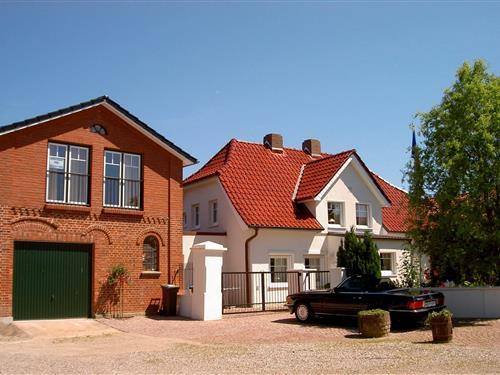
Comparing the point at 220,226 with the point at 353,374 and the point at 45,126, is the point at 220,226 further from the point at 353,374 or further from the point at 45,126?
the point at 353,374

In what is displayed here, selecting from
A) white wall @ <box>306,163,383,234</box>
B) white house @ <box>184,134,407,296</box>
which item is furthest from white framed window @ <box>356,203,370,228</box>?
white wall @ <box>306,163,383,234</box>

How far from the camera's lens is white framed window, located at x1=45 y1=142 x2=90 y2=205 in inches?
769

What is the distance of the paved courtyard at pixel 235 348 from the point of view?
11.0 metres

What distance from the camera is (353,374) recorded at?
33.3 feet

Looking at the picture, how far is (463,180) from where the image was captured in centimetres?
1872

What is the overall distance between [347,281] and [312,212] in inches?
373

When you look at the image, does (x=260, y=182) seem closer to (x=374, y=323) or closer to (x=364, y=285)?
(x=364, y=285)

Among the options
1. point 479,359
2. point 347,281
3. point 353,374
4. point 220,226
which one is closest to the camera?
point 353,374

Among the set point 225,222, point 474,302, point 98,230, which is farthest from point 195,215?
point 474,302

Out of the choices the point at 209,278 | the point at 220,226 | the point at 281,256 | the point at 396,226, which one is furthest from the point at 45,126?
the point at 396,226

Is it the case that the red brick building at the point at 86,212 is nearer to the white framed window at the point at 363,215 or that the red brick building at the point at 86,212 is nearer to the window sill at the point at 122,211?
the window sill at the point at 122,211

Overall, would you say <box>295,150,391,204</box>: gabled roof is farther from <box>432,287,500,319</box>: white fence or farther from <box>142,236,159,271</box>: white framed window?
<box>432,287,500,319</box>: white fence

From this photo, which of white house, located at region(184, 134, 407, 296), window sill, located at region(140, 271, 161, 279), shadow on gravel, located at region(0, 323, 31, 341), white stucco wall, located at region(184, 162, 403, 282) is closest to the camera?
shadow on gravel, located at region(0, 323, 31, 341)

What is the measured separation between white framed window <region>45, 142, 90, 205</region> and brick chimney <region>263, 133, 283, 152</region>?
12.1 meters
